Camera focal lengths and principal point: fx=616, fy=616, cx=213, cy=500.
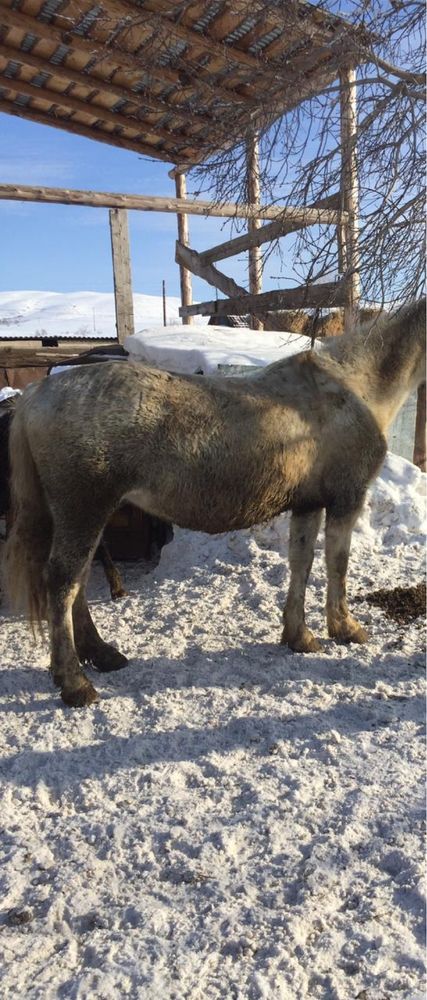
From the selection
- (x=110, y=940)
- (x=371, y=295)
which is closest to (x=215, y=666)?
(x=110, y=940)

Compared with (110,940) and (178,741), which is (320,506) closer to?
(178,741)

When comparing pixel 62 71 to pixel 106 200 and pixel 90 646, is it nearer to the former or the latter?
pixel 106 200

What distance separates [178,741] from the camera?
9.84 feet

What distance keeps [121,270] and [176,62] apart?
4.09 m

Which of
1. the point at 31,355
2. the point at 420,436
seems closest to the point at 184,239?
the point at 31,355

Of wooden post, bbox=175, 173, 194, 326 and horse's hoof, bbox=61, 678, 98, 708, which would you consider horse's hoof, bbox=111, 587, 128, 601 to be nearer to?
horse's hoof, bbox=61, 678, 98, 708

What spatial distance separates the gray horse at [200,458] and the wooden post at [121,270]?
471 cm

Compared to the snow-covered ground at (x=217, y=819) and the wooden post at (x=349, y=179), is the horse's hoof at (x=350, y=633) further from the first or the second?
the wooden post at (x=349, y=179)

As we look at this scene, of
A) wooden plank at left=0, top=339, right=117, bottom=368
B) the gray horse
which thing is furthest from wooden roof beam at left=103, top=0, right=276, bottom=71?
wooden plank at left=0, top=339, right=117, bottom=368

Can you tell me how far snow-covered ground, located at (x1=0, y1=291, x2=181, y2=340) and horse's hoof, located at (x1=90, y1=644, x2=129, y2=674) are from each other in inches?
1349

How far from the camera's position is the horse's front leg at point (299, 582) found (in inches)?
156

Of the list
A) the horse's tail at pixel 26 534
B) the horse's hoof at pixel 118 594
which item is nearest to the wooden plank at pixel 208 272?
the horse's hoof at pixel 118 594

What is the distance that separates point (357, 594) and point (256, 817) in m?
2.63

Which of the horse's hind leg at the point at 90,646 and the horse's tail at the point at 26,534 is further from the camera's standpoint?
the horse's hind leg at the point at 90,646
